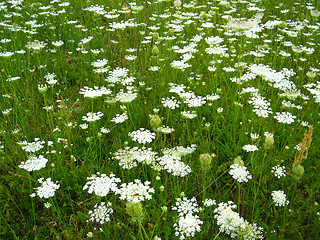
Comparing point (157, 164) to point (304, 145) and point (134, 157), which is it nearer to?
point (134, 157)

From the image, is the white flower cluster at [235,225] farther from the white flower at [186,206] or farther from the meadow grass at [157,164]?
the white flower at [186,206]

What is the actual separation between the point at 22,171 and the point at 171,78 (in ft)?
7.49

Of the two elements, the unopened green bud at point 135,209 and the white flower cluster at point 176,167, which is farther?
the white flower cluster at point 176,167

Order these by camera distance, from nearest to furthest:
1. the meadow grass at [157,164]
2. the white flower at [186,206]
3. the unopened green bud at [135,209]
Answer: the unopened green bud at [135,209] < the white flower at [186,206] < the meadow grass at [157,164]

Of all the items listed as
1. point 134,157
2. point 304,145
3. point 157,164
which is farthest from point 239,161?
point 134,157

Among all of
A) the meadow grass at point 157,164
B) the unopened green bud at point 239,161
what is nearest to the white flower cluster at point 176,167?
the meadow grass at point 157,164

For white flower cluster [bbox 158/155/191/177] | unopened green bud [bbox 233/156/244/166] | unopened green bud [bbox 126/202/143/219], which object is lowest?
white flower cluster [bbox 158/155/191/177]

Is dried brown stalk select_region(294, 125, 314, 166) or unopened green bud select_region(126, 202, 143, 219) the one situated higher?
dried brown stalk select_region(294, 125, 314, 166)

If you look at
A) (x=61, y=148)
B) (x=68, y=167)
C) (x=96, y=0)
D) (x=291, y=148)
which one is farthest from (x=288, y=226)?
(x=96, y=0)

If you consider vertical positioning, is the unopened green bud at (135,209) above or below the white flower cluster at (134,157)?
above

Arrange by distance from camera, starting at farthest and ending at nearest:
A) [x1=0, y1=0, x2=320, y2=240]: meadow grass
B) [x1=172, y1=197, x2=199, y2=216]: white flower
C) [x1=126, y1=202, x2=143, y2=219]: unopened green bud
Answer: [x1=0, y1=0, x2=320, y2=240]: meadow grass
[x1=172, y1=197, x2=199, y2=216]: white flower
[x1=126, y1=202, x2=143, y2=219]: unopened green bud

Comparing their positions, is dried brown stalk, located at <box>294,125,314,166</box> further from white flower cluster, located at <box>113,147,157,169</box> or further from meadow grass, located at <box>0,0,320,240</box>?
white flower cluster, located at <box>113,147,157,169</box>

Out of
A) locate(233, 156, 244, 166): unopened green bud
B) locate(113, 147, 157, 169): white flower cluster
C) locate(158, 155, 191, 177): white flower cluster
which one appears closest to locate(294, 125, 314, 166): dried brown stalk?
locate(233, 156, 244, 166): unopened green bud

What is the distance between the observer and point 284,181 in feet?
7.79
